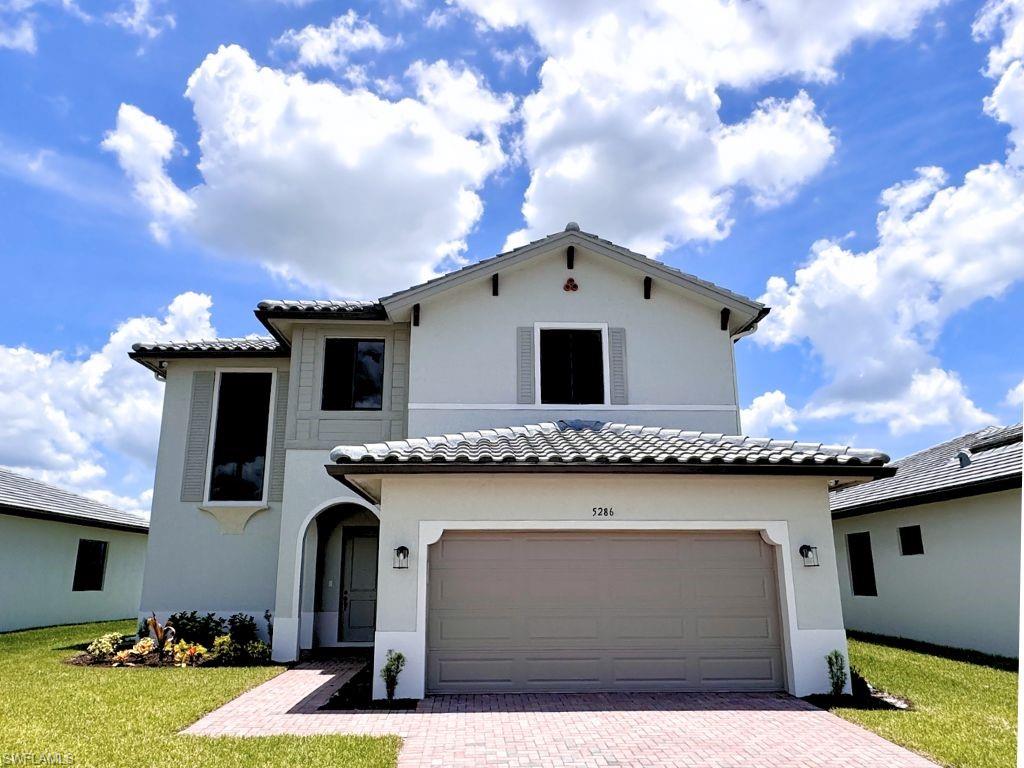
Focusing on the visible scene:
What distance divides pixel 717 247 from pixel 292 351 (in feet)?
31.9

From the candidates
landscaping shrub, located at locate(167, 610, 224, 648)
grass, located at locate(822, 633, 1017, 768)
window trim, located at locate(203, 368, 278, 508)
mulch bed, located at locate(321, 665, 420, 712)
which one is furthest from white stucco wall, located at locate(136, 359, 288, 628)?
grass, located at locate(822, 633, 1017, 768)

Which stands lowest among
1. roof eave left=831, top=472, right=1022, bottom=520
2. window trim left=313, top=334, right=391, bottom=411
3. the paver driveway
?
the paver driveway

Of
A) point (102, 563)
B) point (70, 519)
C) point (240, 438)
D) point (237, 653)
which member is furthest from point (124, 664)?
point (102, 563)

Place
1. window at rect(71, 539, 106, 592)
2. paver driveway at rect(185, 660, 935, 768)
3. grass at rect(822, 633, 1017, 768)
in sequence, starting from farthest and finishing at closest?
window at rect(71, 539, 106, 592) < grass at rect(822, 633, 1017, 768) < paver driveway at rect(185, 660, 935, 768)

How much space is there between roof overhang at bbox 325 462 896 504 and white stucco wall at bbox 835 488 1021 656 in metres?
5.33

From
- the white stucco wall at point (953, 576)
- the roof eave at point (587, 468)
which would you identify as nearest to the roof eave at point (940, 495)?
the white stucco wall at point (953, 576)

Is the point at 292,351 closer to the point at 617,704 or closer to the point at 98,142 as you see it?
the point at 98,142

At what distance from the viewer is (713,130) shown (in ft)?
42.5

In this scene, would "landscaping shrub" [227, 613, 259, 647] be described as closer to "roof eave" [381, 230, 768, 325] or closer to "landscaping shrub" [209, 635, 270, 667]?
"landscaping shrub" [209, 635, 270, 667]

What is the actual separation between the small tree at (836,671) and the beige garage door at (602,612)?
71 centimetres

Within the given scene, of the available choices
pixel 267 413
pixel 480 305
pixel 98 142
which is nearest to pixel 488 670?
pixel 480 305

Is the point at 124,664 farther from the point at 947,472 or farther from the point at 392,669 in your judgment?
the point at 947,472

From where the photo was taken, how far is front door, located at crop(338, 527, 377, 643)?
16438mm

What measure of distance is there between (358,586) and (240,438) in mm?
4535
